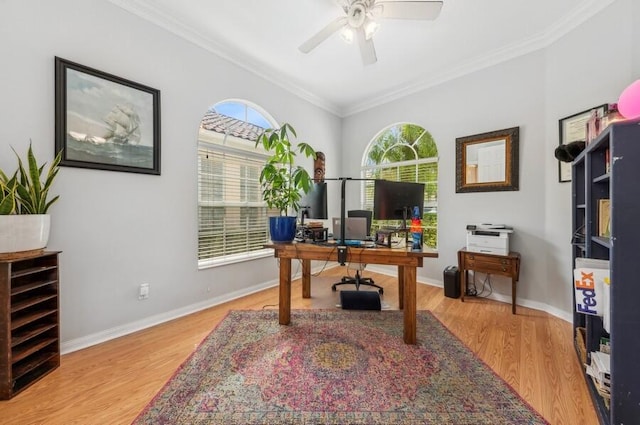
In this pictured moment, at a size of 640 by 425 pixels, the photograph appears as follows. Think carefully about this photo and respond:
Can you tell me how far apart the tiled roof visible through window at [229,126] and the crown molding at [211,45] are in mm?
659

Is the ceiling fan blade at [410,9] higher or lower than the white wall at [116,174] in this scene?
higher

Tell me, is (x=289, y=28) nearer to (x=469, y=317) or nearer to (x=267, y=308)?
(x=267, y=308)

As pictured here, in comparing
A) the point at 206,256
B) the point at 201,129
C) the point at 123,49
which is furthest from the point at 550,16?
the point at 206,256

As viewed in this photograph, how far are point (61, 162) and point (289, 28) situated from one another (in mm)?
2337

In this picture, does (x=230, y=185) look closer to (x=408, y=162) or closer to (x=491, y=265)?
(x=408, y=162)

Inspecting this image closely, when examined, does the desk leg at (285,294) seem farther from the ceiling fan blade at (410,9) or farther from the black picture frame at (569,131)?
the black picture frame at (569,131)

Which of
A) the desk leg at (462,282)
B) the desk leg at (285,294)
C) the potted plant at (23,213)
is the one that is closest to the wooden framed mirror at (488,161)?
the desk leg at (462,282)

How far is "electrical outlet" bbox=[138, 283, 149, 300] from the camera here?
90.7 inches

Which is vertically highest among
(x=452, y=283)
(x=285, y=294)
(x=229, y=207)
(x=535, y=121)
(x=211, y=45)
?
(x=211, y=45)

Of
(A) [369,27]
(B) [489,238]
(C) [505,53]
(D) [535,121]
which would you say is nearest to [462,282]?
(B) [489,238]

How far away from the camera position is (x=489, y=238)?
2834 mm

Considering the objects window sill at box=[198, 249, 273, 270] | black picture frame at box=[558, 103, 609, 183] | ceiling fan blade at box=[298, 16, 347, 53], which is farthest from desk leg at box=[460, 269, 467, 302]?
ceiling fan blade at box=[298, 16, 347, 53]

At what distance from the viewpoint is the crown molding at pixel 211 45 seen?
223cm

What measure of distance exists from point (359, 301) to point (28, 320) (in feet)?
8.53
